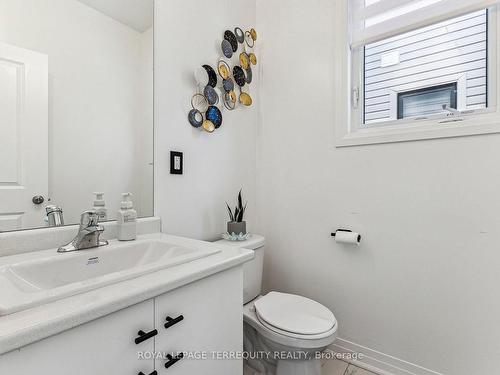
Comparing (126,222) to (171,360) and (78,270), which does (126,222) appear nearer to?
(78,270)

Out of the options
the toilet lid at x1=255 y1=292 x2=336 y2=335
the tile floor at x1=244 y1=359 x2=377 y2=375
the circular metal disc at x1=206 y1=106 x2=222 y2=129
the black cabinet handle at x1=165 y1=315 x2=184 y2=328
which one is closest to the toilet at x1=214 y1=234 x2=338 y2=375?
the toilet lid at x1=255 y1=292 x2=336 y2=335

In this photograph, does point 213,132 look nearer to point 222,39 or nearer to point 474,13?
point 222,39

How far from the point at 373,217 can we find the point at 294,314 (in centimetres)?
68

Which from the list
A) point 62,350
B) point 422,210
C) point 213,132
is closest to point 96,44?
point 213,132

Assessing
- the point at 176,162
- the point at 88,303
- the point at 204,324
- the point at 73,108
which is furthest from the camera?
the point at 176,162

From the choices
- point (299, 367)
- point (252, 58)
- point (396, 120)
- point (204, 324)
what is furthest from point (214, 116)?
point (299, 367)

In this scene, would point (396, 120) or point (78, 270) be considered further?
point (396, 120)

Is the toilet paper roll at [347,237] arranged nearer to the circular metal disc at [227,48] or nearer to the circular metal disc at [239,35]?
the circular metal disc at [227,48]

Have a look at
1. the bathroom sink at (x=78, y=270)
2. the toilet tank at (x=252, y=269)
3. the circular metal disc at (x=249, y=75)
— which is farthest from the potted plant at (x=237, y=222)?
the circular metal disc at (x=249, y=75)

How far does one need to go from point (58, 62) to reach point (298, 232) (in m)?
1.50

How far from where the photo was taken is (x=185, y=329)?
771mm

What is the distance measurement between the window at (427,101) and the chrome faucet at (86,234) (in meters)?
1.59

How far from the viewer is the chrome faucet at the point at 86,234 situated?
3.02 feet

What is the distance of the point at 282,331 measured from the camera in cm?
116
